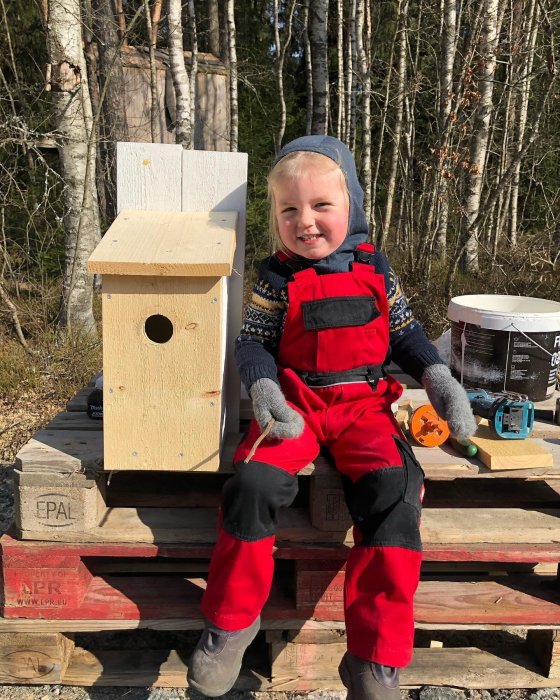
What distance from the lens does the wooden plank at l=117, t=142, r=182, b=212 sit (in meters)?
2.37

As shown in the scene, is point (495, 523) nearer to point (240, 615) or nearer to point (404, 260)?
point (240, 615)

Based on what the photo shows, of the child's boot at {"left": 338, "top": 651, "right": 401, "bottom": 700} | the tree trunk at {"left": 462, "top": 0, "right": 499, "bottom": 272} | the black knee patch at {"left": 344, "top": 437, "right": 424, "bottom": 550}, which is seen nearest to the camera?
the child's boot at {"left": 338, "top": 651, "right": 401, "bottom": 700}

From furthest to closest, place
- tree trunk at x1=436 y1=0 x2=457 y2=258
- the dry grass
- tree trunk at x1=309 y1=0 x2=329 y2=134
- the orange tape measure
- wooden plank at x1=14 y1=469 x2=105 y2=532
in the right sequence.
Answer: tree trunk at x1=309 y1=0 x2=329 y2=134 → tree trunk at x1=436 y1=0 x2=457 y2=258 → the dry grass → the orange tape measure → wooden plank at x1=14 y1=469 x2=105 y2=532

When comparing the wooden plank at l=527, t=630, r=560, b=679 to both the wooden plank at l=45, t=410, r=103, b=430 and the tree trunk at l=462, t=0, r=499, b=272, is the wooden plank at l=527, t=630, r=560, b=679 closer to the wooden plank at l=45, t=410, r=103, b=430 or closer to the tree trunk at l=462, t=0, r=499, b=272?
the wooden plank at l=45, t=410, r=103, b=430

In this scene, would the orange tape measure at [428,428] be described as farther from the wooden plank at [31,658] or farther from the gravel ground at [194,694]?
the wooden plank at [31,658]

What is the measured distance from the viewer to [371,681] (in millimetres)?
1674

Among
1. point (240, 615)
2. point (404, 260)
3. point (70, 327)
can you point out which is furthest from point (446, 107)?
point (240, 615)

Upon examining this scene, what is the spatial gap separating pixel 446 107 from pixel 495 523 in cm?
471

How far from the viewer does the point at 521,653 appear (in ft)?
7.56

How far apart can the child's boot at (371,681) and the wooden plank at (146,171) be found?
172 cm

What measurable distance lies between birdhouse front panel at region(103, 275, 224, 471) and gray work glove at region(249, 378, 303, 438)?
13cm

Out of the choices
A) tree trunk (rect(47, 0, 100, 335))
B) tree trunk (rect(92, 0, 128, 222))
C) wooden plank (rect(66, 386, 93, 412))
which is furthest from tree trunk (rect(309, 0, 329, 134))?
wooden plank (rect(66, 386, 93, 412))

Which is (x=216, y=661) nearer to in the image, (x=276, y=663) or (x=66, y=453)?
(x=276, y=663)

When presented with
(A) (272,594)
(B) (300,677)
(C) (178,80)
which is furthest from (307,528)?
(C) (178,80)
